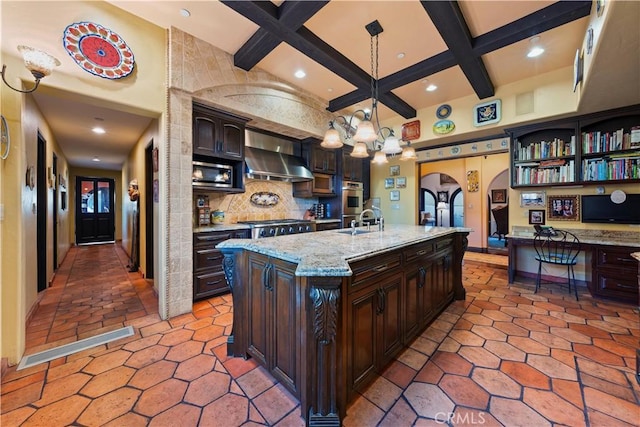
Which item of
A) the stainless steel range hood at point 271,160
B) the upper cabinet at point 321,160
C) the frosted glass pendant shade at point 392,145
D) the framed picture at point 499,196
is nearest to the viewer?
the frosted glass pendant shade at point 392,145

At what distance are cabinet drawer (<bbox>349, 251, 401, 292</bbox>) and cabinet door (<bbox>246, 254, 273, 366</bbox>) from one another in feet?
1.94

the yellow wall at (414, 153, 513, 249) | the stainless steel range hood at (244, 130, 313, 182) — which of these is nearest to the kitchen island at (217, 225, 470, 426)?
the stainless steel range hood at (244, 130, 313, 182)

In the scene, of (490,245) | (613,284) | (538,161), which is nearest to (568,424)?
(613,284)

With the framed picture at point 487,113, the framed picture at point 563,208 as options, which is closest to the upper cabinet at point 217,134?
the framed picture at point 487,113

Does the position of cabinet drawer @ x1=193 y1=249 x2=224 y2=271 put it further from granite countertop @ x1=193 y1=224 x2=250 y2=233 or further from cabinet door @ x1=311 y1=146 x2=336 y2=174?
cabinet door @ x1=311 y1=146 x2=336 y2=174

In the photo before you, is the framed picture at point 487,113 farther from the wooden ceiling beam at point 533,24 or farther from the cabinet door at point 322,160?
the cabinet door at point 322,160

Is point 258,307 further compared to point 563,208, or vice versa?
point 563,208

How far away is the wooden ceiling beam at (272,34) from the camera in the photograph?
83.7 inches

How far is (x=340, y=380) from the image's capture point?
1388 mm

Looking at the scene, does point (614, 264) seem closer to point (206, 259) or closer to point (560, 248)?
point (560, 248)

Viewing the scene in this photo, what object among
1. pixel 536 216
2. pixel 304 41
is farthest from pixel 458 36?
pixel 536 216

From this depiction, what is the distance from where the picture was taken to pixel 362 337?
61.3 inches

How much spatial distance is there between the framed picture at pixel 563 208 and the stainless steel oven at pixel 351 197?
127 inches

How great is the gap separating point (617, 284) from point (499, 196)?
4.34 meters
